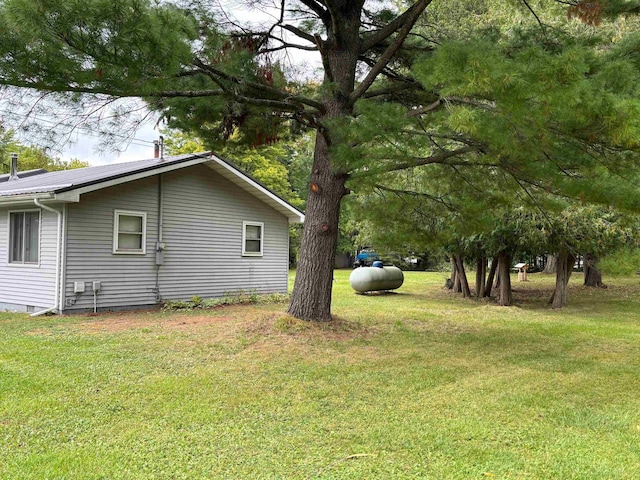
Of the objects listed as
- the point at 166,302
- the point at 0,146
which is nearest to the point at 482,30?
the point at 0,146

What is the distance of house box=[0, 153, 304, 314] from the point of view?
390 inches

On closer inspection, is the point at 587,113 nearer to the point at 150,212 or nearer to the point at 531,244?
the point at 531,244

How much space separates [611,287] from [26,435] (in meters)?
18.4

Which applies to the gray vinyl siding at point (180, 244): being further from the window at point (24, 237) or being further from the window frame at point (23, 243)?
the window at point (24, 237)

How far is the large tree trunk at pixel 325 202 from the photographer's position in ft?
25.1

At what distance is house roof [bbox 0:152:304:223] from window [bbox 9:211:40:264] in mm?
470

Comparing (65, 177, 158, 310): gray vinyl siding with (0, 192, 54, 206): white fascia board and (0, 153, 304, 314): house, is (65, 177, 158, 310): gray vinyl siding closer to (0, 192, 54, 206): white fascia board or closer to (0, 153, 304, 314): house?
(0, 153, 304, 314): house

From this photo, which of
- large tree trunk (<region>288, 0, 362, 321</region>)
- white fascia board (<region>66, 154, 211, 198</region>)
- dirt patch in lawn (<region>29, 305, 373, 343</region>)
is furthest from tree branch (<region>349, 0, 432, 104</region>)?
white fascia board (<region>66, 154, 211, 198</region>)

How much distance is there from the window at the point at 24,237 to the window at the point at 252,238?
4.97 metres

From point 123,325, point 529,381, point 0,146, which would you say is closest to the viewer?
point 529,381

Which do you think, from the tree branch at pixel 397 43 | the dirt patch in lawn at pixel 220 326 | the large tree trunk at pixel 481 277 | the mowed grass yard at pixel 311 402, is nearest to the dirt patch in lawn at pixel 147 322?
the dirt patch in lawn at pixel 220 326

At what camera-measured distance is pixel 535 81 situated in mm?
4266

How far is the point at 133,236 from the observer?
11.1 m

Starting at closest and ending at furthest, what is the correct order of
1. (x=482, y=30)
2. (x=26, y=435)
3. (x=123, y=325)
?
(x=26, y=435) → (x=482, y=30) → (x=123, y=325)
